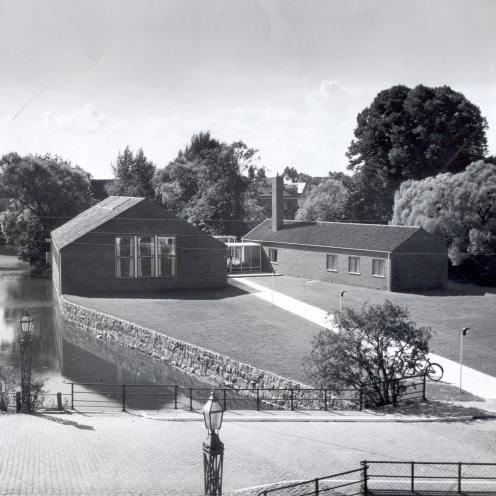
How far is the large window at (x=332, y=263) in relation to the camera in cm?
4788

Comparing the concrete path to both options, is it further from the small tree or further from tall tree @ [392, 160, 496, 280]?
tall tree @ [392, 160, 496, 280]

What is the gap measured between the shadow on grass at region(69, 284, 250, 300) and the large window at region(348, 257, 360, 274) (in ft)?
23.8

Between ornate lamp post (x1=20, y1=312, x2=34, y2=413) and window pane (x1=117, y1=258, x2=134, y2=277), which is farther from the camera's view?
window pane (x1=117, y1=258, x2=134, y2=277)

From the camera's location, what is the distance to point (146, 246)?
46.8 m

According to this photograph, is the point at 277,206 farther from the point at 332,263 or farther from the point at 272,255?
the point at 332,263

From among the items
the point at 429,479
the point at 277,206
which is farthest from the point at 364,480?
the point at 277,206

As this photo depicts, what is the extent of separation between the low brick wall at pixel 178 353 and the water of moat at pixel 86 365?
38 centimetres

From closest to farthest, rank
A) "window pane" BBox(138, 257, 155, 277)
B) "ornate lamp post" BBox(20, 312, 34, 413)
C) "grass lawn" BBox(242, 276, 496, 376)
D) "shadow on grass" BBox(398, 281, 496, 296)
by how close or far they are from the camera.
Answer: "ornate lamp post" BBox(20, 312, 34, 413) → "grass lawn" BBox(242, 276, 496, 376) → "shadow on grass" BBox(398, 281, 496, 296) → "window pane" BBox(138, 257, 155, 277)

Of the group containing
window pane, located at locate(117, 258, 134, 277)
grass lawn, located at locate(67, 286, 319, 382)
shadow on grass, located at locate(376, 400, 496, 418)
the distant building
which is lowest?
shadow on grass, located at locate(376, 400, 496, 418)

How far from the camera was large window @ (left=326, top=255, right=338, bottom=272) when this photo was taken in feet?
157

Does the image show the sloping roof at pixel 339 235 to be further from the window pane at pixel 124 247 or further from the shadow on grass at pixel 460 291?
the window pane at pixel 124 247

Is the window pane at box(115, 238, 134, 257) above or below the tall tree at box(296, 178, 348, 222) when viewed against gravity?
below

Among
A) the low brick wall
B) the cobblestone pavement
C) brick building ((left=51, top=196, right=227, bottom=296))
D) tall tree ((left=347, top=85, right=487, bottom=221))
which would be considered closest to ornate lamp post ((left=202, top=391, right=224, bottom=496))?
the cobblestone pavement

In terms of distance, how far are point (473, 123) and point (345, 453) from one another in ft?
157
